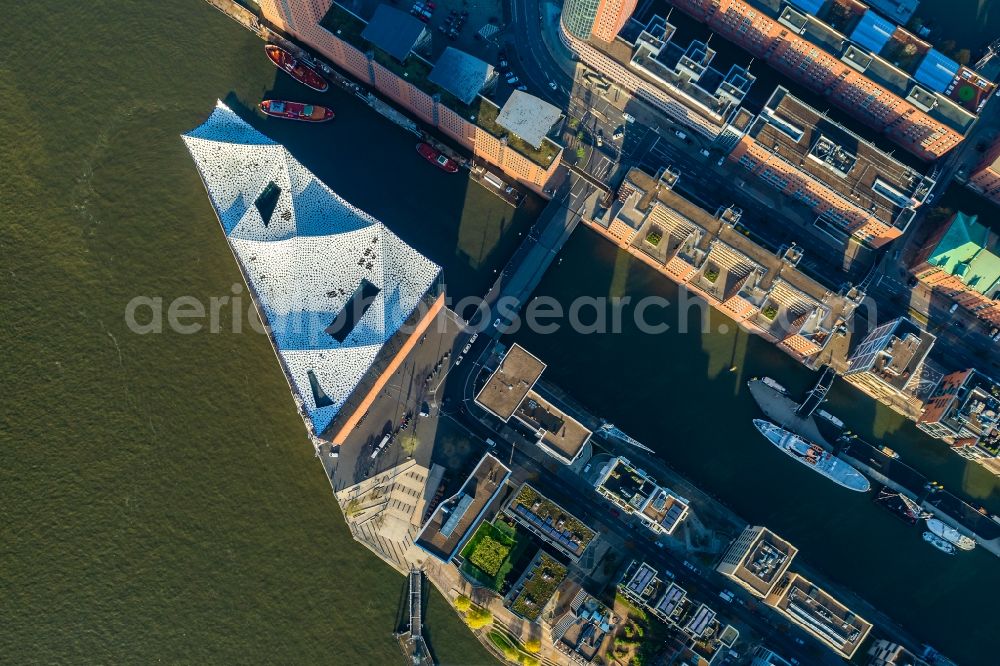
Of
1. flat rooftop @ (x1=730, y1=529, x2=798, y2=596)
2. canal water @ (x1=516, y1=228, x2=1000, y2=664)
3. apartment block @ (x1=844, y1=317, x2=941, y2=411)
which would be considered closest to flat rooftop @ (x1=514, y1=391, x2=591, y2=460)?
canal water @ (x1=516, y1=228, x2=1000, y2=664)

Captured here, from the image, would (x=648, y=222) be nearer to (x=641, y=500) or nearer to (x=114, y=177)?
(x=641, y=500)

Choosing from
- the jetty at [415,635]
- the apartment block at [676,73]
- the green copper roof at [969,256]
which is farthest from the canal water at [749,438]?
the jetty at [415,635]

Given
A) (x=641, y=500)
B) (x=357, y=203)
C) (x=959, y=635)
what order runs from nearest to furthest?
(x=641, y=500) → (x=959, y=635) → (x=357, y=203)

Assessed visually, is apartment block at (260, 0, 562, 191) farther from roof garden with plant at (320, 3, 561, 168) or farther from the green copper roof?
the green copper roof

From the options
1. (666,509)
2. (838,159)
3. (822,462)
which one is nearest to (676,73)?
(838,159)

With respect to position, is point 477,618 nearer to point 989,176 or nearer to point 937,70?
point 989,176

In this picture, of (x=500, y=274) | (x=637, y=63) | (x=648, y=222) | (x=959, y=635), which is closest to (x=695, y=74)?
(x=637, y=63)
